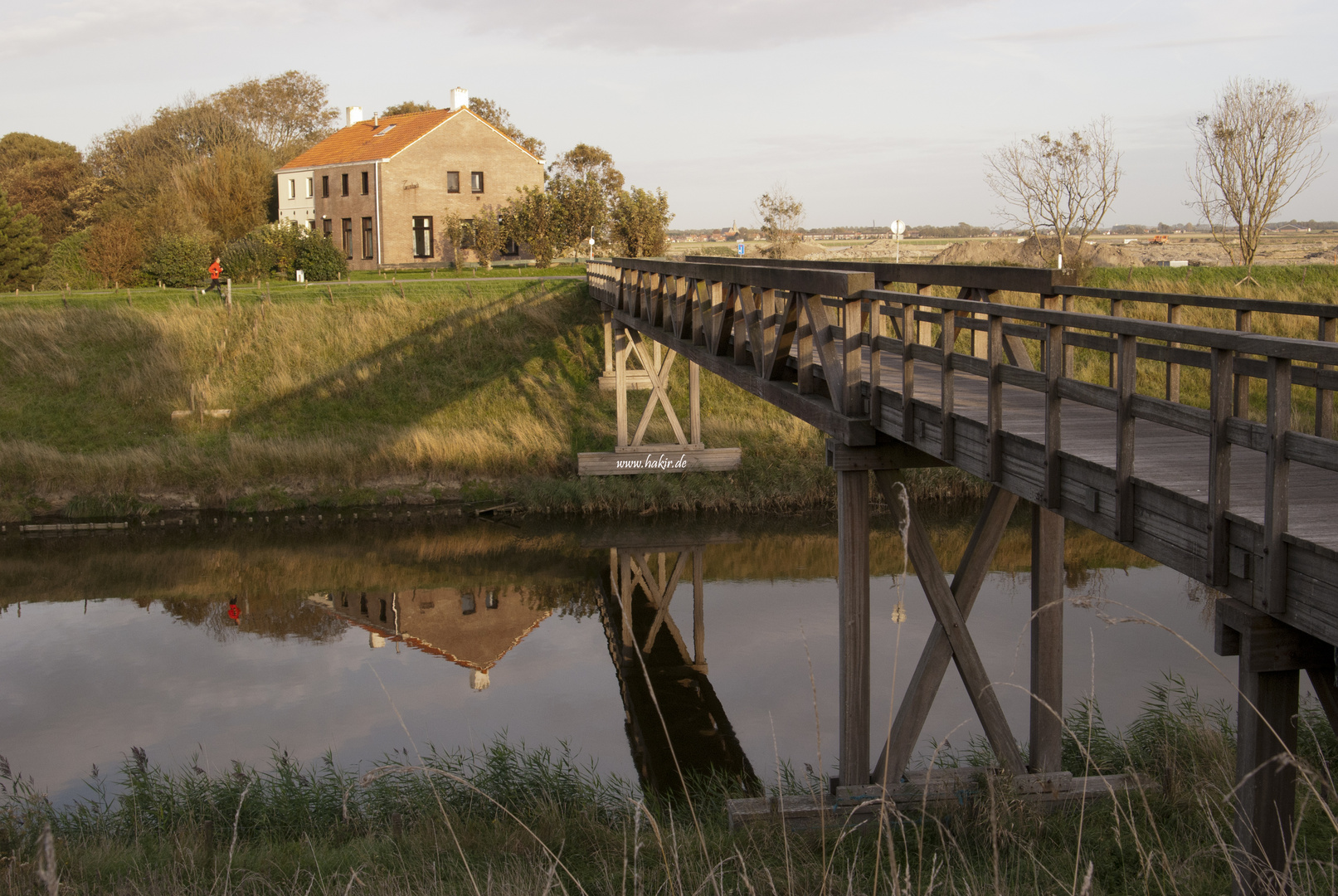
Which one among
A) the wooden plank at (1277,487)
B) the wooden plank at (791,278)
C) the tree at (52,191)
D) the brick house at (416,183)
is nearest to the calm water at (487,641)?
the wooden plank at (791,278)

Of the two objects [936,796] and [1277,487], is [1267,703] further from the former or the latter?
[936,796]

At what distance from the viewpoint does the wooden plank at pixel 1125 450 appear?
14.8 feet

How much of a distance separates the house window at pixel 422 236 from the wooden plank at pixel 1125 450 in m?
41.3

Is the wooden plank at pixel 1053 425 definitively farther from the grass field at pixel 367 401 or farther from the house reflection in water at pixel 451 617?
the grass field at pixel 367 401

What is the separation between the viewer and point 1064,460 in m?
5.09

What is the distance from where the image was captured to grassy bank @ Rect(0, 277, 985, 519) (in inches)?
816

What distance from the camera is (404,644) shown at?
45.4ft

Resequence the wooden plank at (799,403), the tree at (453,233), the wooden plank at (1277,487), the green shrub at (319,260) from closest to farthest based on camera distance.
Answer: the wooden plank at (1277,487), the wooden plank at (799,403), the green shrub at (319,260), the tree at (453,233)

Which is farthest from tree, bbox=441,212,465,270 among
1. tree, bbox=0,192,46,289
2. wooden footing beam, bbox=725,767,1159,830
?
wooden footing beam, bbox=725,767,1159,830

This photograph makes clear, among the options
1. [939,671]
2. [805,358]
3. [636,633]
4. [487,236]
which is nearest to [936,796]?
[939,671]

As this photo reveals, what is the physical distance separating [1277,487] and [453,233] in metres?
40.6

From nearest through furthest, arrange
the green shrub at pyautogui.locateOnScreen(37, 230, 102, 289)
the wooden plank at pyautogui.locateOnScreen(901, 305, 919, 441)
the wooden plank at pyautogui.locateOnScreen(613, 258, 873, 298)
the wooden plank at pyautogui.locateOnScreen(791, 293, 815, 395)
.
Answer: the wooden plank at pyautogui.locateOnScreen(901, 305, 919, 441) → the wooden plank at pyautogui.locateOnScreen(613, 258, 873, 298) → the wooden plank at pyautogui.locateOnScreen(791, 293, 815, 395) → the green shrub at pyautogui.locateOnScreen(37, 230, 102, 289)

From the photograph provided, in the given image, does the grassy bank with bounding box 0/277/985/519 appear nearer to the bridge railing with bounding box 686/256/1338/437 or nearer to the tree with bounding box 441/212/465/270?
the bridge railing with bounding box 686/256/1338/437

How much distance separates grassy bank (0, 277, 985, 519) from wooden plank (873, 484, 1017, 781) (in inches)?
500
